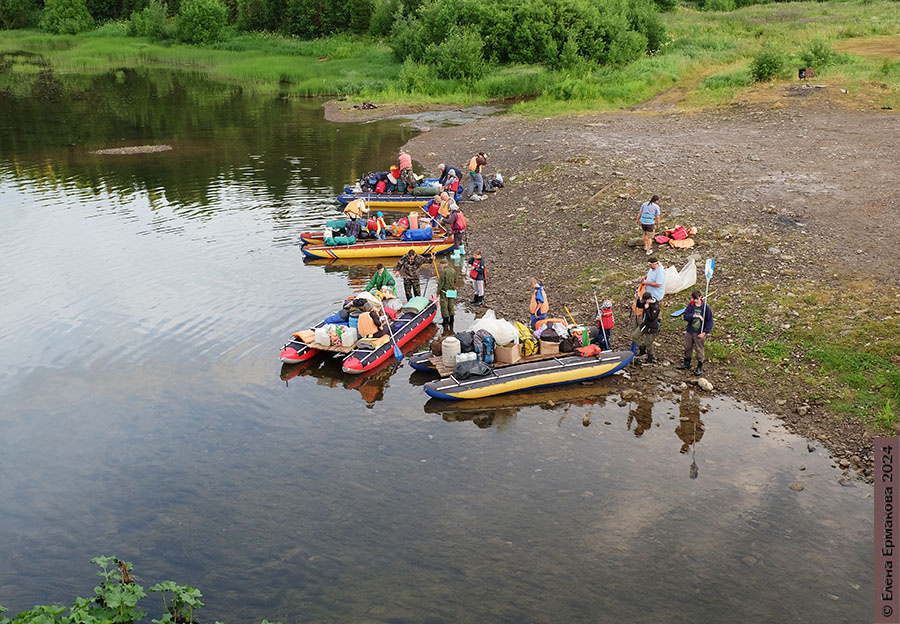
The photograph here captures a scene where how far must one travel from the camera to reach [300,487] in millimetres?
13781

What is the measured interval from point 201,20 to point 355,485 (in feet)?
269

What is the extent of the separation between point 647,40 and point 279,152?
34.8 metres

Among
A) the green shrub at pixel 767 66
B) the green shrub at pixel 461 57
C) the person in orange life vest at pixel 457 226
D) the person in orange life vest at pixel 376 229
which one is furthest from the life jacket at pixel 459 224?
the green shrub at pixel 461 57

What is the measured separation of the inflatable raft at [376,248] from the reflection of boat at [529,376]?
30.1 ft

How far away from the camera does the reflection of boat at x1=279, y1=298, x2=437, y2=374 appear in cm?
1750

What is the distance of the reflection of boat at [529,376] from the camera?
16156 millimetres

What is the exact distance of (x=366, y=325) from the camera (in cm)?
1819

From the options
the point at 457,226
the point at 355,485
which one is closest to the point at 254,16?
the point at 457,226

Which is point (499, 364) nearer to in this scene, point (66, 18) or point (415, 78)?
point (415, 78)


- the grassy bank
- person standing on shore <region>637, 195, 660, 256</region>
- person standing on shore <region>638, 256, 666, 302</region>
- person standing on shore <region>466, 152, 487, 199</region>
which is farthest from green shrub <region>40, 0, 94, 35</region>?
person standing on shore <region>638, 256, 666, 302</region>

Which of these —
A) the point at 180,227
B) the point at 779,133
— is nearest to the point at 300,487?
the point at 180,227

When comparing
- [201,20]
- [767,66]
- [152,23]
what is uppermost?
[152,23]

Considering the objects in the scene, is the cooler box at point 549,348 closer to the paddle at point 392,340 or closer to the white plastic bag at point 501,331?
the white plastic bag at point 501,331

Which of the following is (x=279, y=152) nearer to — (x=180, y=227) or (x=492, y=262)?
(x=180, y=227)
